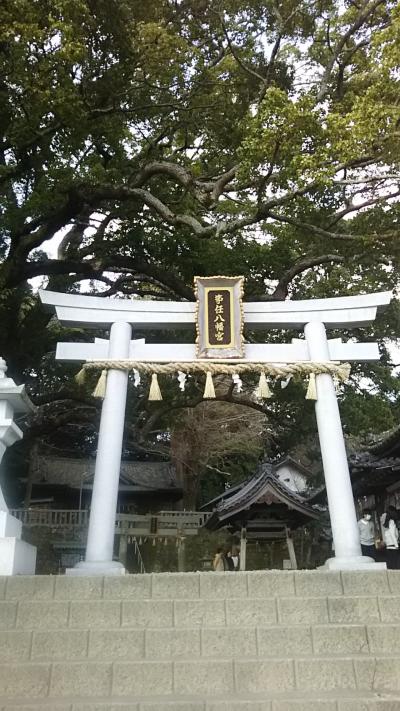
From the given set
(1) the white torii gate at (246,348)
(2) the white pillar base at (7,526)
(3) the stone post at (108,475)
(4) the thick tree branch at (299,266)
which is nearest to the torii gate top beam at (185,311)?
(1) the white torii gate at (246,348)

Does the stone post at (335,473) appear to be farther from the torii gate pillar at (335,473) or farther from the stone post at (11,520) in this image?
the stone post at (11,520)

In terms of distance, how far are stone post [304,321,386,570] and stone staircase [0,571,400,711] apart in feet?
3.89

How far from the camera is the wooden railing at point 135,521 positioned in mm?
17609

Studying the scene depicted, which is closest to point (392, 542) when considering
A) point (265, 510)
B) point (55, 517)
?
point (265, 510)

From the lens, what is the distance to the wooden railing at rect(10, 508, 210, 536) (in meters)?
17.6

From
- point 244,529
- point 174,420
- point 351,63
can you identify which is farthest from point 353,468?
Answer: point 351,63

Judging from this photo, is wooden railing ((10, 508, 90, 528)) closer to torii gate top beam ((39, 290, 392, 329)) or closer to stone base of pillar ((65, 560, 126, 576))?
torii gate top beam ((39, 290, 392, 329))

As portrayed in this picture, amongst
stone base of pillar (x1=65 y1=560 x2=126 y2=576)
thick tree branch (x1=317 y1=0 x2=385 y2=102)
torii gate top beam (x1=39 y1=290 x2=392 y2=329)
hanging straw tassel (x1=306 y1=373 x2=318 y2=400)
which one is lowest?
stone base of pillar (x1=65 y1=560 x2=126 y2=576)

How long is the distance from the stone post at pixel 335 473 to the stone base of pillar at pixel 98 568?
7.39 ft

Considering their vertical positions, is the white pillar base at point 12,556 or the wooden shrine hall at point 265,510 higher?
the wooden shrine hall at point 265,510

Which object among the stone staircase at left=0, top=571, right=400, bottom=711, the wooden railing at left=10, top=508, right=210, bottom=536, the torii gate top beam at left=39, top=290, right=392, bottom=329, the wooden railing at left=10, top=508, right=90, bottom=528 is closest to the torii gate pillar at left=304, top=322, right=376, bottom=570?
the torii gate top beam at left=39, top=290, right=392, bottom=329

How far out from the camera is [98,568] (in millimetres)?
5465

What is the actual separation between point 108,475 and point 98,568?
1.02 m

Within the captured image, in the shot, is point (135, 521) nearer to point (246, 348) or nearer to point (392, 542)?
point (392, 542)
